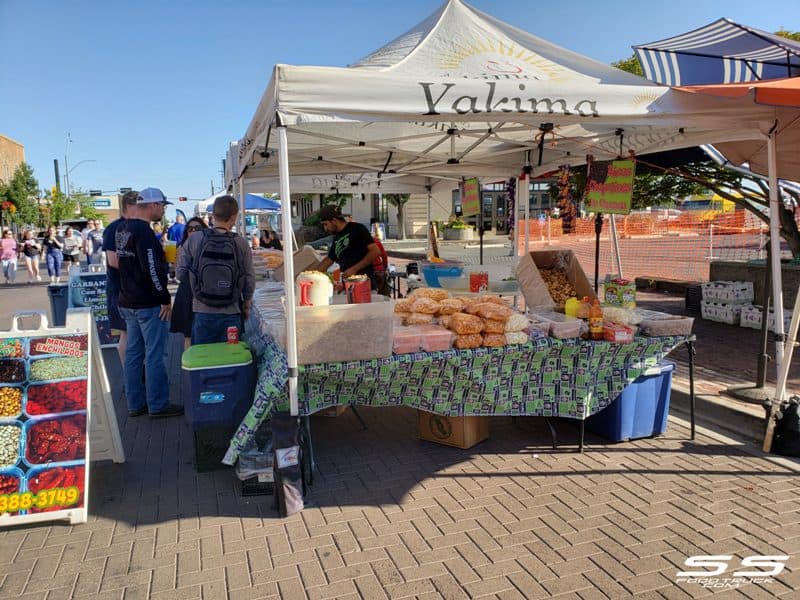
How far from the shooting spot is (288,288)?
3.42 meters

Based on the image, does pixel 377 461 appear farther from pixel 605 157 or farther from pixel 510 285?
pixel 605 157

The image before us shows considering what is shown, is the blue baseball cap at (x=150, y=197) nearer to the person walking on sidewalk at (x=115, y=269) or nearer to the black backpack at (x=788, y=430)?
the person walking on sidewalk at (x=115, y=269)

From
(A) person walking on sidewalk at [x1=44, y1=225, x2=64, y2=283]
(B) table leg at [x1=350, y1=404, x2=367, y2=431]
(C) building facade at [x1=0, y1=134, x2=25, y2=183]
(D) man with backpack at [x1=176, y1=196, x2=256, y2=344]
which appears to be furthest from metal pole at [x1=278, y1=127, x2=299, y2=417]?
(C) building facade at [x1=0, y1=134, x2=25, y2=183]

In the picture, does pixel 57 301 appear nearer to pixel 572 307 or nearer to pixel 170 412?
pixel 170 412

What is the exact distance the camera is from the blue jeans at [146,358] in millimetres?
5027

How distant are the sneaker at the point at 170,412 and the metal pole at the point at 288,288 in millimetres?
2210

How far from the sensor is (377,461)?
4.25 meters

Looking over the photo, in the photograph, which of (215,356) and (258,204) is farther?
(258,204)

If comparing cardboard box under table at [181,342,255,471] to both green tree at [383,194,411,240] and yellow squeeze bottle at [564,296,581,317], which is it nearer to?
yellow squeeze bottle at [564,296,581,317]

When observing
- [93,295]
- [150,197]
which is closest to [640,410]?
[150,197]

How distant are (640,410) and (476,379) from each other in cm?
160

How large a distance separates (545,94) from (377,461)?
2.90 m

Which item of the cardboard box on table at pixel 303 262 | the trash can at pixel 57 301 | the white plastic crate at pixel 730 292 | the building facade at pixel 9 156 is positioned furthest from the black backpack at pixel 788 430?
the building facade at pixel 9 156

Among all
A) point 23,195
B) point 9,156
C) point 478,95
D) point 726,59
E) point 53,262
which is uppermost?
point 9,156
